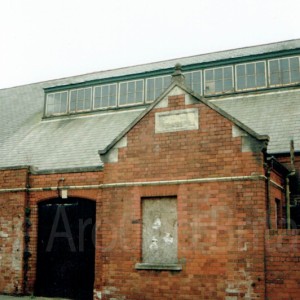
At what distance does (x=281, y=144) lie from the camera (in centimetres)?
1421

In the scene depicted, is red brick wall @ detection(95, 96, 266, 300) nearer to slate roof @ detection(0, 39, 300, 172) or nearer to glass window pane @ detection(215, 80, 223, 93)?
slate roof @ detection(0, 39, 300, 172)

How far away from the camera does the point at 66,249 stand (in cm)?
1420

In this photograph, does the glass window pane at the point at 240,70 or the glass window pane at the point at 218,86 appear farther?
the glass window pane at the point at 218,86

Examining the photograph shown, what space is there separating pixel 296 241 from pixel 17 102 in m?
18.7

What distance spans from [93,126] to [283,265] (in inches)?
434

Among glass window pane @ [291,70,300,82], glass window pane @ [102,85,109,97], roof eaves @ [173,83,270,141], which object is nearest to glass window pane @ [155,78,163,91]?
glass window pane @ [102,85,109,97]

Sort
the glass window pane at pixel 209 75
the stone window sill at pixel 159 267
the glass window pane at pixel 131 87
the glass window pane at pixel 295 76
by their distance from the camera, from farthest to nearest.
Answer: the glass window pane at pixel 131 87, the glass window pane at pixel 209 75, the glass window pane at pixel 295 76, the stone window sill at pixel 159 267

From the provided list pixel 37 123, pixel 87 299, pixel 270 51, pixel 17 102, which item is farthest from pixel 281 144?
pixel 17 102

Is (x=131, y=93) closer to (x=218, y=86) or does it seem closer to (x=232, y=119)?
(x=218, y=86)

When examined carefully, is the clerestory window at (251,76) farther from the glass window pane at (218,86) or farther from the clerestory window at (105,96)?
the clerestory window at (105,96)

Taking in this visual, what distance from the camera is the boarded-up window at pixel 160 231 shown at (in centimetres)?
1143

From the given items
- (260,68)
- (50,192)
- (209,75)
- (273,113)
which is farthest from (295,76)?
(50,192)

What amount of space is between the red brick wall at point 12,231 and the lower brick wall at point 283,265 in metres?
7.85

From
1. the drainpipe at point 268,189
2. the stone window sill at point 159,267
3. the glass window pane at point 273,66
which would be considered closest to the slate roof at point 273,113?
the glass window pane at point 273,66
